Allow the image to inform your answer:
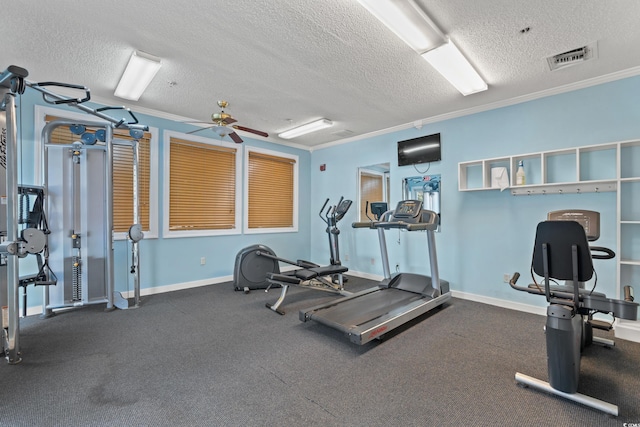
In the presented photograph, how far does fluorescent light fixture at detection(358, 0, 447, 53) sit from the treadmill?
5.99ft

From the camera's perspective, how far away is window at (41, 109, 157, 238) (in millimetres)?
3863

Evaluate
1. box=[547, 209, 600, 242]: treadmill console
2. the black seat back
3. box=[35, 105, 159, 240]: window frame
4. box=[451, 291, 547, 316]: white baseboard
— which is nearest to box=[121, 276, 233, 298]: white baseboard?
box=[35, 105, 159, 240]: window frame

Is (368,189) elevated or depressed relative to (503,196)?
elevated

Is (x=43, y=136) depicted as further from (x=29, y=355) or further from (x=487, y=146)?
(x=487, y=146)

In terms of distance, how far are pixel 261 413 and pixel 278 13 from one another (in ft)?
9.13

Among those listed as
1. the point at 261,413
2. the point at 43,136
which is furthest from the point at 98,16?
the point at 261,413

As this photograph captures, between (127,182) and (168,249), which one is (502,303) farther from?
(127,182)

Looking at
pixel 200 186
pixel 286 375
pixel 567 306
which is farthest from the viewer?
pixel 200 186

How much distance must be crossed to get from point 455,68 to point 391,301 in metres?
2.68

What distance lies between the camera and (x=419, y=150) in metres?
4.72

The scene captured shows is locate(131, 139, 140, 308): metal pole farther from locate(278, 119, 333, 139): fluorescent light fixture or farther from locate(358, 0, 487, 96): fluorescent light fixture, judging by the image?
locate(358, 0, 487, 96): fluorescent light fixture

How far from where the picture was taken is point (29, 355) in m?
2.44

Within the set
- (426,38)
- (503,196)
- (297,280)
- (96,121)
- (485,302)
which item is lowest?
(485,302)

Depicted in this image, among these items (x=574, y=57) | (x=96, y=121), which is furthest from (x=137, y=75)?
(x=574, y=57)
